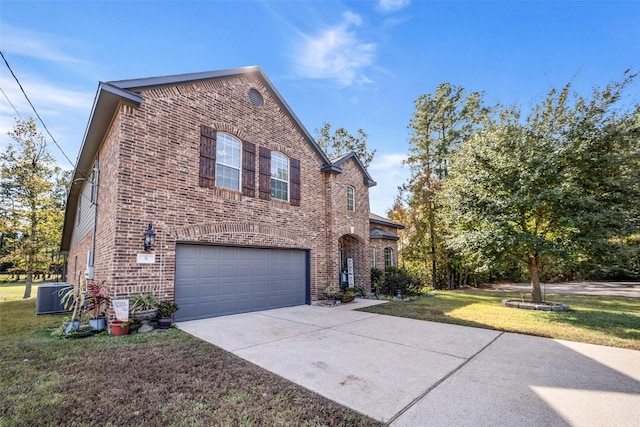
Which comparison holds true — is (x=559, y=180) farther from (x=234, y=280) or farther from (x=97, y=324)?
(x=97, y=324)

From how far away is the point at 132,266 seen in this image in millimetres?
6746

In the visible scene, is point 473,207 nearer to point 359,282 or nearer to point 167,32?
point 359,282

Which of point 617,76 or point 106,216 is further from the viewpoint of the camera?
point 617,76

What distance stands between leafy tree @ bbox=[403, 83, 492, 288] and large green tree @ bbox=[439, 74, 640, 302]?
380 inches

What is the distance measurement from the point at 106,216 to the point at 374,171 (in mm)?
22618

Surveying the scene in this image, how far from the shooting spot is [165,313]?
677cm

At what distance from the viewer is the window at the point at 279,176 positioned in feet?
33.5

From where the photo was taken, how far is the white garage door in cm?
768

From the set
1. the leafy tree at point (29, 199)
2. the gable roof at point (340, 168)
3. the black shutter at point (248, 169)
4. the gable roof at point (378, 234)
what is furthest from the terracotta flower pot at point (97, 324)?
the leafy tree at point (29, 199)

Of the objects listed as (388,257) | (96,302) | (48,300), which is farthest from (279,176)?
(388,257)

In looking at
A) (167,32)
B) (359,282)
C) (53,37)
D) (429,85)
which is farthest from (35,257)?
(429,85)

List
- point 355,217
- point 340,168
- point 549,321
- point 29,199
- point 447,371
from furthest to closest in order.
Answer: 1. point 29,199
2. point 355,217
3. point 340,168
4. point 549,321
5. point 447,371

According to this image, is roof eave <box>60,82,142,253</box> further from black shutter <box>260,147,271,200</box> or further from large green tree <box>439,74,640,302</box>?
large green tree <box>439,74,640,302</box>

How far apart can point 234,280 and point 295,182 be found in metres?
4.17
